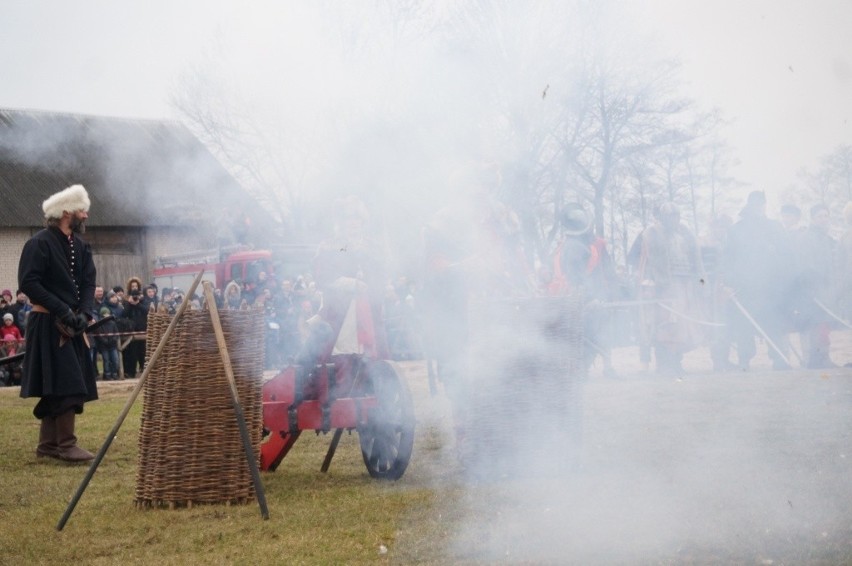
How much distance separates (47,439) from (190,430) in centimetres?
276

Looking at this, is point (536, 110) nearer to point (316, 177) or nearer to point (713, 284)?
point (316, 177)

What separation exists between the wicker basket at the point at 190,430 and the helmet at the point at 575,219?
11.9 ft

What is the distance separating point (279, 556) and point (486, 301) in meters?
2.36

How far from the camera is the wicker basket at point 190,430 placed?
5789 millimetres

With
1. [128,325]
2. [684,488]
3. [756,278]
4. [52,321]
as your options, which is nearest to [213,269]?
[128,325]

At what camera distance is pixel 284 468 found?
7180 millimetres

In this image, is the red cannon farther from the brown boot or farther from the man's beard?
the man's beard

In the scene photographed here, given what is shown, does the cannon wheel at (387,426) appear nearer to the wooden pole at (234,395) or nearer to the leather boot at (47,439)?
the wooden pole at (234,395)

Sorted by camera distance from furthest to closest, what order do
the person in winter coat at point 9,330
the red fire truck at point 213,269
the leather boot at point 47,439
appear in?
the red fire truck at point 213,269 → the person in winter coat at point 9,330 → the leather boot at point 47,439

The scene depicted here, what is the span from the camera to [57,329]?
8023mm

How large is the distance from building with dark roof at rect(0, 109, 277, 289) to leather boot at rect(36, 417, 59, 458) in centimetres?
245

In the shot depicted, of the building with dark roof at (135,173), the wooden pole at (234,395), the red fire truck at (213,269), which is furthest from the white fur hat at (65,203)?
the red fire truck at (213,269)

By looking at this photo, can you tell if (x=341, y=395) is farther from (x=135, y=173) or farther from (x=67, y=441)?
(x=135, y=173)

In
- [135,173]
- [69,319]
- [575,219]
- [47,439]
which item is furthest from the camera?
[135,173]
